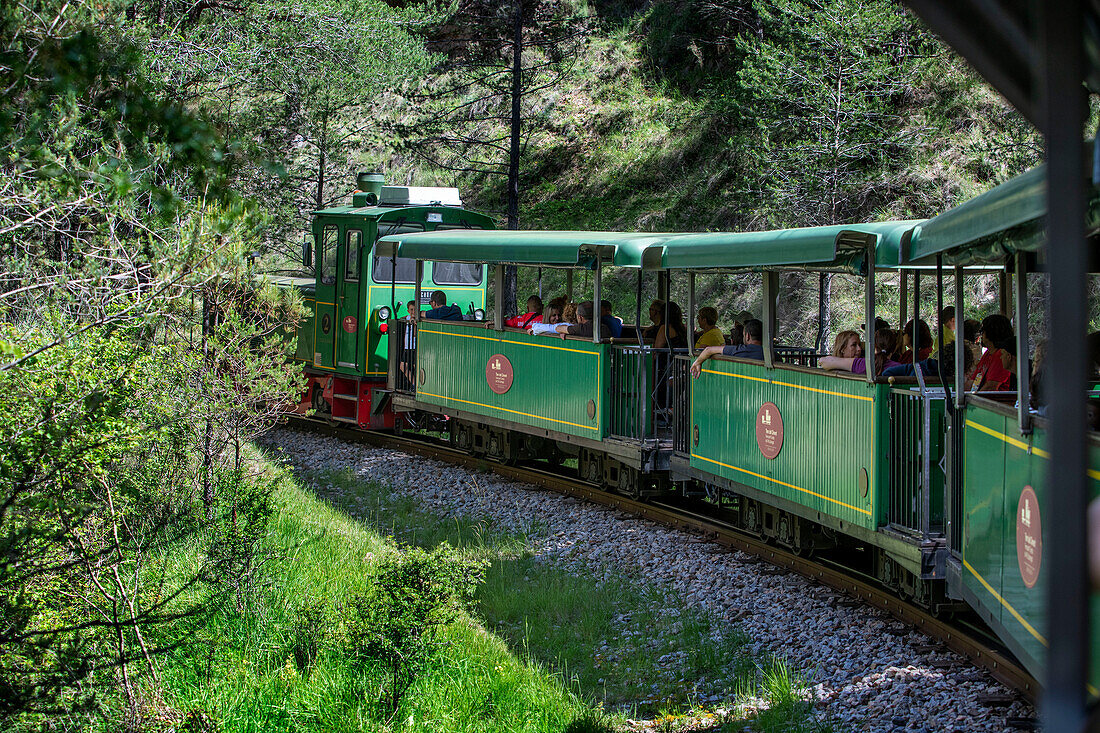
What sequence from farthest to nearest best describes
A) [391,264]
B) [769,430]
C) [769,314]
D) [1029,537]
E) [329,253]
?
1. [329,253]
2. [391,264]
3. [769,430]
4. [769,314]
5. [1029,537]

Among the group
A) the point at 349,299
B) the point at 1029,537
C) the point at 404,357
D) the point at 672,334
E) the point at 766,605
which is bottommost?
the point at 766,605

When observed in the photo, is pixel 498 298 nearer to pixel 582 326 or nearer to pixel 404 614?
pixel 582 326

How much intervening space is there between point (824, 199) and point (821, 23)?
3221 mm

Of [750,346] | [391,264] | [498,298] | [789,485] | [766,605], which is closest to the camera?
[766,605]

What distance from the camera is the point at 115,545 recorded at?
20.9 feet

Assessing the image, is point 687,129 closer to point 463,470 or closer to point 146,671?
point 463,470

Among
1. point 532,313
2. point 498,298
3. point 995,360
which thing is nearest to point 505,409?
point 532,313

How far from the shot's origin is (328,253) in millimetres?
16250

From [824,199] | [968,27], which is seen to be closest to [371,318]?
[824,199]

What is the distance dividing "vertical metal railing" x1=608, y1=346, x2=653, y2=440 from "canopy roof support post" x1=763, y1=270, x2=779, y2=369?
2.05 m

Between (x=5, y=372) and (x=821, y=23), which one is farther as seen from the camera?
(x=821, y=23)

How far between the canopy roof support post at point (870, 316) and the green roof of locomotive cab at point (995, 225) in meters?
0.55

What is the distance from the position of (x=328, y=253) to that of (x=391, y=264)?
3.92 ft

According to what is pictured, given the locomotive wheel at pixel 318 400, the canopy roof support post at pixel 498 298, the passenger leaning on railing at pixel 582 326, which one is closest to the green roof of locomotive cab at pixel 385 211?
the locomotive wheel at pixel 318 400
